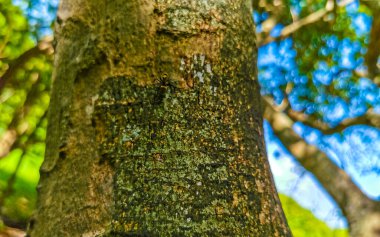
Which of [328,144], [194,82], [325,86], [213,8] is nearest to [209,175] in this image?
[194,82]

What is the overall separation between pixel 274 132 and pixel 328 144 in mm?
780

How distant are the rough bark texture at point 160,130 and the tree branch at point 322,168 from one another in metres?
2.98

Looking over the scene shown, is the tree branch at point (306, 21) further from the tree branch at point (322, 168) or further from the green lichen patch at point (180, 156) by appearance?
the green lichen patch at point (180, 156)

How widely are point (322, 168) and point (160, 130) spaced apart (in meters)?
3.60

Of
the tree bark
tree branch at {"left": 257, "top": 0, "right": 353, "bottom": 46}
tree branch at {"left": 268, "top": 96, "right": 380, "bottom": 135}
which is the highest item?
tree branch at {"left": 257, "top": 0, "right": 353, "bottom": 46}

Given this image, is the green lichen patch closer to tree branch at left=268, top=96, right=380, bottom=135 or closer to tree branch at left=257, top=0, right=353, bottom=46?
tree branch at left=268, top=96, right=380, bottom=135

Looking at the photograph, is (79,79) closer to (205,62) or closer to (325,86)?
(205,62)

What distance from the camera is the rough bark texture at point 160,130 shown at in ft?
3.78

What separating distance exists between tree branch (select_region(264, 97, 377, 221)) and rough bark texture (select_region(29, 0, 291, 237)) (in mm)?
2980

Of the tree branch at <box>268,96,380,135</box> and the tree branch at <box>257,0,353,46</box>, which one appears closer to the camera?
the tree branch at <box>268,96,380,135</box>

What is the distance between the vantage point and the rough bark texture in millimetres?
1153

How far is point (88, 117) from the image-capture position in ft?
4.44

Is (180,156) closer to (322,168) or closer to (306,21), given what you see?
(322,168)

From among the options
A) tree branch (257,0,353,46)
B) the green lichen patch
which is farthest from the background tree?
the green lichen patch
